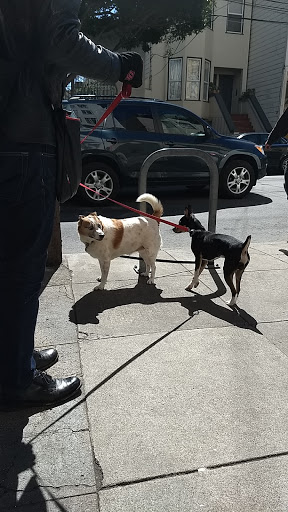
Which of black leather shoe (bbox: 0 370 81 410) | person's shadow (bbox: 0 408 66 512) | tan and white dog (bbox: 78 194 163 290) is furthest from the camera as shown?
tan and white dog (bbox: 78 194 163 290)

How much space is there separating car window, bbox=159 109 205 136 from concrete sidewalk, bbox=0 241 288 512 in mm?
6260

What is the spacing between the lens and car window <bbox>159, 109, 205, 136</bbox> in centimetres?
931

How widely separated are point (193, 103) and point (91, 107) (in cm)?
1621

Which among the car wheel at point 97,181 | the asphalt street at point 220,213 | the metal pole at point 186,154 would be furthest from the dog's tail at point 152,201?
the car wheel at point 97,181

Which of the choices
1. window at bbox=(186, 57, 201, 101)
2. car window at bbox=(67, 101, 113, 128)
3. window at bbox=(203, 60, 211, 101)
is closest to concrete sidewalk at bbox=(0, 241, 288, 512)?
car window at bbox=(67, 101, 113, 128)

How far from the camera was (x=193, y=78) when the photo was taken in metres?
23.2

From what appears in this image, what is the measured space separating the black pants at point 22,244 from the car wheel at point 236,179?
805 centimetres

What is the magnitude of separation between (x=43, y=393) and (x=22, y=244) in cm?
86

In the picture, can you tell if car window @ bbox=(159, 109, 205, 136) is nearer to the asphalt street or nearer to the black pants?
the asphalt street

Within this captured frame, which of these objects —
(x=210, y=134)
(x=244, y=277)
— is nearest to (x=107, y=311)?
(x=244, y=277)

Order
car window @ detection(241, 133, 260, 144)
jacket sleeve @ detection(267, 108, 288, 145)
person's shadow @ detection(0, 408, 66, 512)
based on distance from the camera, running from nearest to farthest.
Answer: person's shadow @ detection(0, 408, 66, 512)
jacket sleeve @ detection(267, 108, 288, 145)
car window @ detection(241, 133, 260, 144)

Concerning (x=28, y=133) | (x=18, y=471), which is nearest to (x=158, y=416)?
(x=18, y=471)

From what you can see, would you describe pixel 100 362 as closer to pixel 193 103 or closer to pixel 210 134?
pixel 210 134

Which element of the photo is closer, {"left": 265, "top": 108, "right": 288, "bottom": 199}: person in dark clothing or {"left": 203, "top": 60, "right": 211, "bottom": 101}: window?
{"left": 265, "top": 108, "right": 288, "bottom": 199}: person in dark clothing
